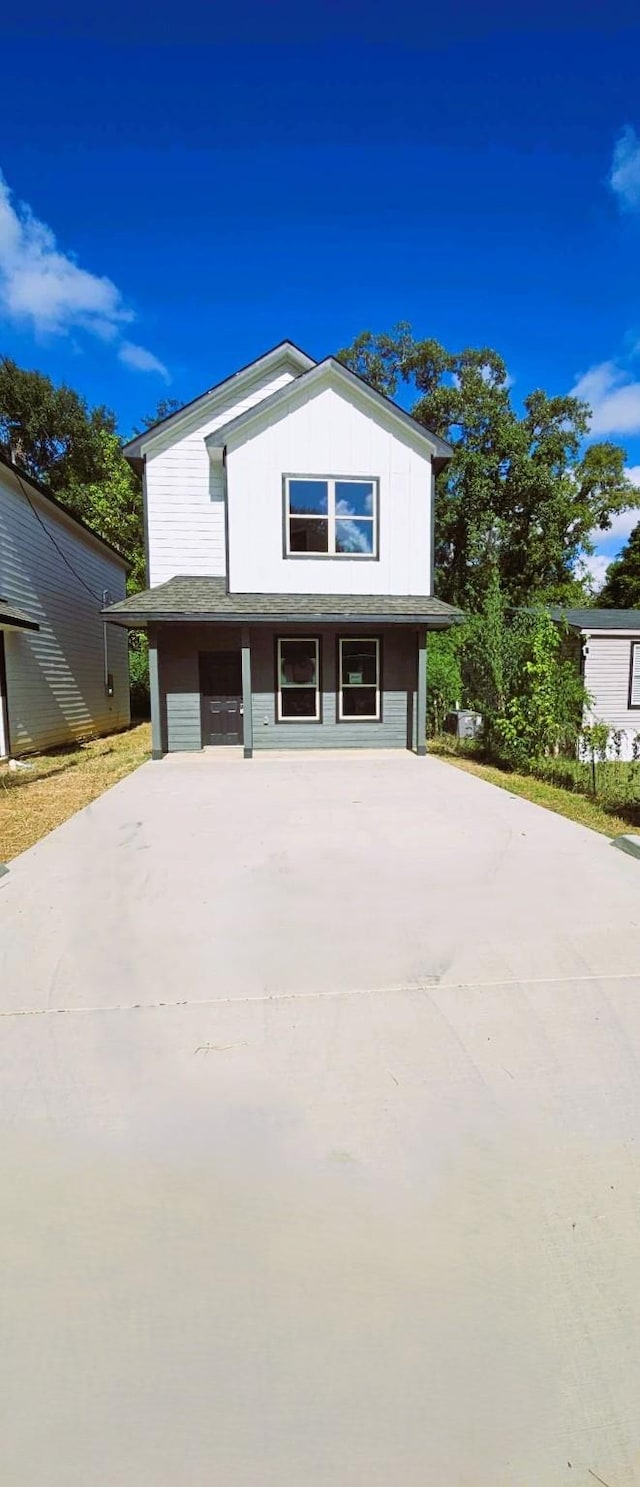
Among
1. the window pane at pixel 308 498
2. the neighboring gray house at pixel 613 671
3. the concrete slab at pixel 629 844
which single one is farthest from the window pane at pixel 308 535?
the concrete slab at pixel 629 844

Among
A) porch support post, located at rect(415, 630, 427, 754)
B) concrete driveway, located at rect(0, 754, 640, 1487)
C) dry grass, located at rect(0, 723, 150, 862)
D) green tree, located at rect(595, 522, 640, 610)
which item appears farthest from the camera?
green tree, located at rect(595, 522, 640, 610)

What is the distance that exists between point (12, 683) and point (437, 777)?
8521 millimetres

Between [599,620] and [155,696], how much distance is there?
1150 cm

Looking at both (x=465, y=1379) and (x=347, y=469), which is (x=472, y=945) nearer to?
(x=465, y=1379)

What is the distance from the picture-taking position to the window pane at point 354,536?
1293cm

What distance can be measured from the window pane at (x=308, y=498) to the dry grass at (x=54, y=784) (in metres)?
5.81

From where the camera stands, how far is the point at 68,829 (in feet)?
23.5

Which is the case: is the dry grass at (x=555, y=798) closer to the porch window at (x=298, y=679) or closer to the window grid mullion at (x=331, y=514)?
the porch window at (x=298, y=679)

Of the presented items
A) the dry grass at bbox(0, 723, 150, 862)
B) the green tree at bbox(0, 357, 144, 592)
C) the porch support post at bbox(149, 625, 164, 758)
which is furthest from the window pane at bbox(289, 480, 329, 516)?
the green tree at bbox(0, 357, 144, 592)

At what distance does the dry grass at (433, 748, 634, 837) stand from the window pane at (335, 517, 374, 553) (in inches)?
182

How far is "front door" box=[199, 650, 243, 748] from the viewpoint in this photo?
1313 centimetres

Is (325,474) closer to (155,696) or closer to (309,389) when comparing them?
(309,389)

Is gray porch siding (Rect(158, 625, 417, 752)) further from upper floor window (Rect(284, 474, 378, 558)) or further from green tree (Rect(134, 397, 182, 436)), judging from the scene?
green tree (Rect(134, 397, 182, 436))

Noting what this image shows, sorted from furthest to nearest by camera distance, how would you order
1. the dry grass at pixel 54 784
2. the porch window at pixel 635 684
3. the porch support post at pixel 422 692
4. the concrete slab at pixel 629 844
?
the porch window at pixel 635 684
the porch support post at pixel 422 692
the dry grass at pixel 54 784
the concrete slab at pixel 629 844
